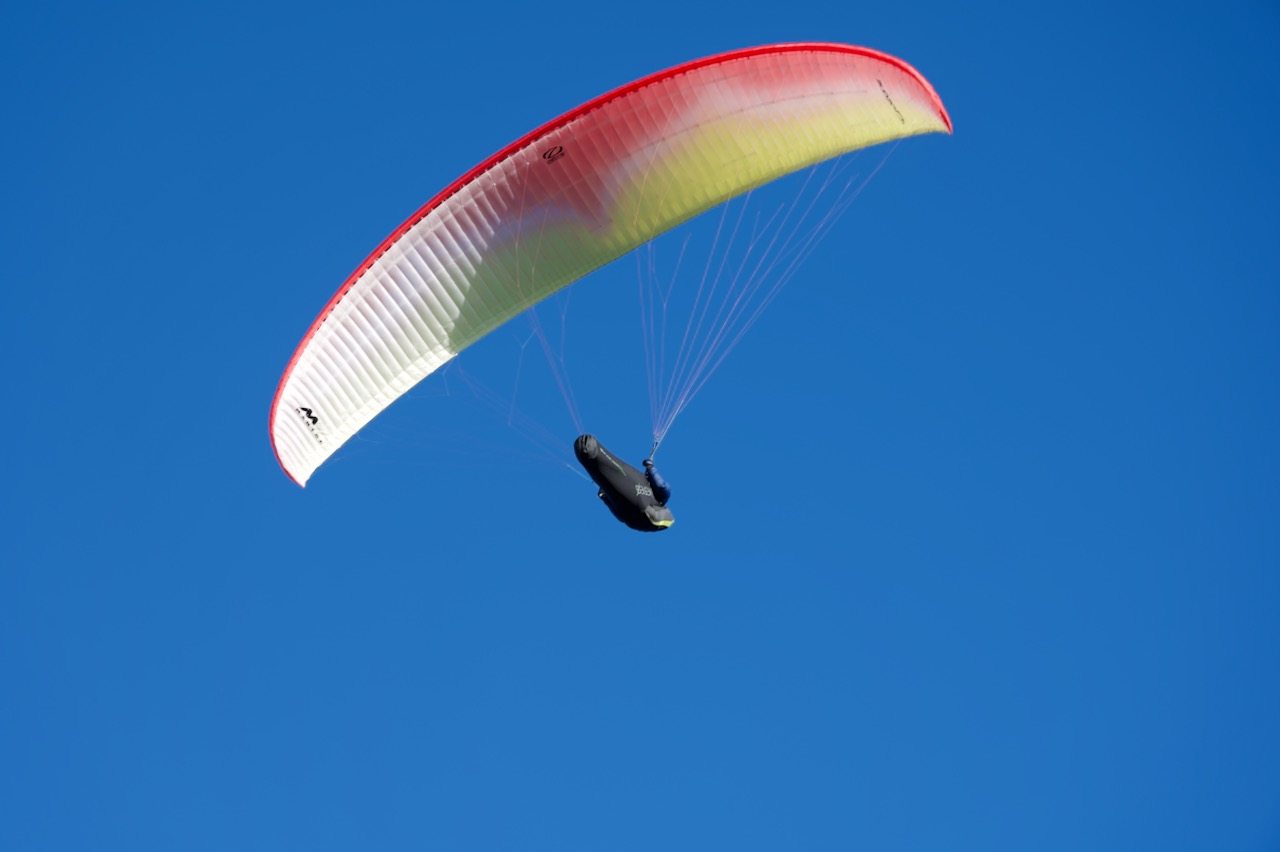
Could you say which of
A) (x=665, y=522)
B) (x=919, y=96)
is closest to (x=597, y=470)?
(x=665, y=522)

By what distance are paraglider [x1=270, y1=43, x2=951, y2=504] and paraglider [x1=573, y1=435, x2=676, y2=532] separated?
6cm

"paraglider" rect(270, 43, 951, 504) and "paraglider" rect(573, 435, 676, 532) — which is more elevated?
"paraglider" rect(270, 43, 951, 504)

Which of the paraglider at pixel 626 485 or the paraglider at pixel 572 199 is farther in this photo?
the paraglider at pixel 626 485

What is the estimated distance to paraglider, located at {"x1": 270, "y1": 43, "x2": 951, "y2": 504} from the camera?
23391 millimetres

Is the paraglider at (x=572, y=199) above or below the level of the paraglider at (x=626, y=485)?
above

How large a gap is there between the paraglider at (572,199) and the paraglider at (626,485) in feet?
0.21

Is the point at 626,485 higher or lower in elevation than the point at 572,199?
lower

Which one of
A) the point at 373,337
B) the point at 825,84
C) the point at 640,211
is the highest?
the point at 825,84

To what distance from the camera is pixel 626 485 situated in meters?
25.2

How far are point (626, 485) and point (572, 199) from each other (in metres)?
4.02

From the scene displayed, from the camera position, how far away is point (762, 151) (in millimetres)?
24219

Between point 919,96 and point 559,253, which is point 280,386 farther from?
point 919,96

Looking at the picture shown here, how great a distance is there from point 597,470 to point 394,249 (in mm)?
4078

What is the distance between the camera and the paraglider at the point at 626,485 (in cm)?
2514
